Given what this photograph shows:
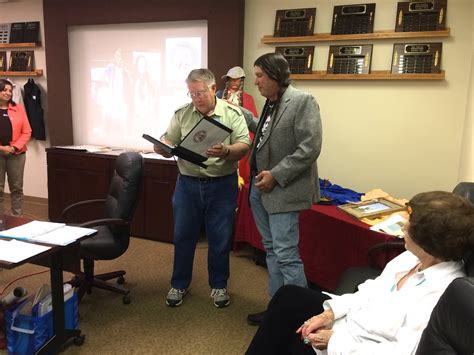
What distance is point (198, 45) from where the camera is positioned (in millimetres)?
3930

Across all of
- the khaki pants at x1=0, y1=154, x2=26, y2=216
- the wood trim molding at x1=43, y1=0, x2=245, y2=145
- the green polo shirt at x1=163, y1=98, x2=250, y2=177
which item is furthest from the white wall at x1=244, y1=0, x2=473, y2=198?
the khaki pants at x1=0, y1=154, x2=26, y2=216

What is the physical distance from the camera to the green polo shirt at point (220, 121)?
2408 mm

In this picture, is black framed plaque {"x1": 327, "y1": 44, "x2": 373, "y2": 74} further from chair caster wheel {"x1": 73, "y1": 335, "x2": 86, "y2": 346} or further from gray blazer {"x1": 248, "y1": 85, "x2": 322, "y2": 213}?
chair caster wheel {"x1": 73, "y1": 335, "x2": 86, "y2": 346}

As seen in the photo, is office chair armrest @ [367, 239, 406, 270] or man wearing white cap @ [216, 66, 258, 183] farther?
man wearing white cap @ [216, 66, 258, 183]

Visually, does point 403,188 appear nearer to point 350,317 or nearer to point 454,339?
point 350,317

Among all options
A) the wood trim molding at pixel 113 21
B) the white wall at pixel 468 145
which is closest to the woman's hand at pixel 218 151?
the white wall at pixel 468 145

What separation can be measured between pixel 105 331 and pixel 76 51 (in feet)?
10.6

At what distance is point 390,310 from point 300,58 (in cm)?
274

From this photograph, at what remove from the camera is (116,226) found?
2.47 m

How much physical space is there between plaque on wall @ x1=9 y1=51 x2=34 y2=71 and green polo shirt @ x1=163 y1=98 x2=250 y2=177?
119 inches

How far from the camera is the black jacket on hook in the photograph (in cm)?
458

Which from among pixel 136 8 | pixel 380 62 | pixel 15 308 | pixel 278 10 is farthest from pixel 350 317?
pixel 136 8

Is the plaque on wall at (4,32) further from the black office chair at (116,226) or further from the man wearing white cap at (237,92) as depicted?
the black office chair at (116,226)

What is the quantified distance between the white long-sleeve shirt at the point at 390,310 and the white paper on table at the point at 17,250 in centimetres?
119
